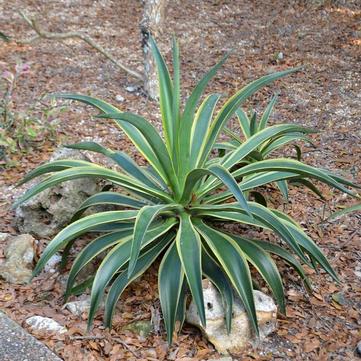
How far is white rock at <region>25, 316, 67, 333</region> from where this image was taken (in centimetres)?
257

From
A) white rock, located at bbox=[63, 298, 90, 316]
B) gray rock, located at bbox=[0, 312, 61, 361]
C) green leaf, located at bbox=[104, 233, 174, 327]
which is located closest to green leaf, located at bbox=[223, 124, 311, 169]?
green leaf, located at bbox=[104, 233, 174, 327]

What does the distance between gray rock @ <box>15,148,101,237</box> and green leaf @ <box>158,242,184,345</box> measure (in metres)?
0.80

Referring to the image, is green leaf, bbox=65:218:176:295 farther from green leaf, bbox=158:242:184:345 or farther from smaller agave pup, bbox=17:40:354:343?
green leaf, bbox=158:242:184:345

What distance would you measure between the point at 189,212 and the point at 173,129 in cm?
44

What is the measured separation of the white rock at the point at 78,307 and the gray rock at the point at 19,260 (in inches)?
12.3

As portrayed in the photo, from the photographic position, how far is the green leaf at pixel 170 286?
239cm

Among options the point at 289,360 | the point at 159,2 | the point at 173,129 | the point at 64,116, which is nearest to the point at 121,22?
the point at 159,2

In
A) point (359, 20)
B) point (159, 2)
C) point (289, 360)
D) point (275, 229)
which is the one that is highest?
point (359, 20)

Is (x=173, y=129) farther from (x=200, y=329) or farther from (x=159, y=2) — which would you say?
(x=159, y=2)

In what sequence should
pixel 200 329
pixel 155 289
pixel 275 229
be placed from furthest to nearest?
pixel 155 289 < pixel 200 329 < pixel 275 229

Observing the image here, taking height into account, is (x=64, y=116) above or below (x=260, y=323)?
above

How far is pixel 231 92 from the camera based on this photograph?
5266 millimetres

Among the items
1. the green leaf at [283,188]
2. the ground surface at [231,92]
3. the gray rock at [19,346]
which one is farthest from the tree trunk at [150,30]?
the gray rock at [19,346]

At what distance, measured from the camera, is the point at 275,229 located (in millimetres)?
2402
